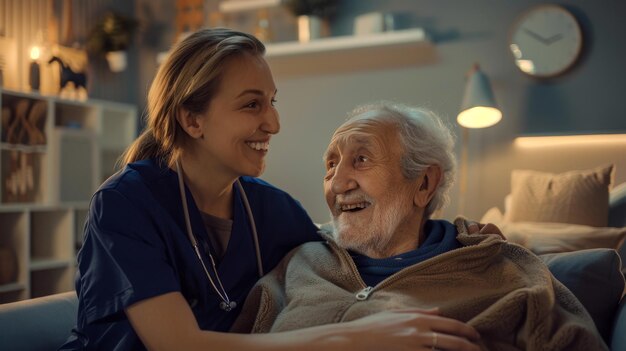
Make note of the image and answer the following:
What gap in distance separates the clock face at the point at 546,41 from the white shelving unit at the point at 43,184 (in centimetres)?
301

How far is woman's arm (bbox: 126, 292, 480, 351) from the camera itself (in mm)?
1206

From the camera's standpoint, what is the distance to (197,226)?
154 cm

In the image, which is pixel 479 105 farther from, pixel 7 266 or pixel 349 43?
pixel 7 266

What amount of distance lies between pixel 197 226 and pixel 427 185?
620mm

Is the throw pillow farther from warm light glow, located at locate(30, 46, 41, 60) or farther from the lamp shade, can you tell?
warm light glow, located at locate(30, 46, 41, 60)

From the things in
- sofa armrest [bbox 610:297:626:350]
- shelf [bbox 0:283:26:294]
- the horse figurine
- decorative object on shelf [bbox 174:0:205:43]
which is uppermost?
decorative object on shelf [bbox 174:0:205:43]

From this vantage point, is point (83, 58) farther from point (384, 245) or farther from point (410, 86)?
point (384, 245)

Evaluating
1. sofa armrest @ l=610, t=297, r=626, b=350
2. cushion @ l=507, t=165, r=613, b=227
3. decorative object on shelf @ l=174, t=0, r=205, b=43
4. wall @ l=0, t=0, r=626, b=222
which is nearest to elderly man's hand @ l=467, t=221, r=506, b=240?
sofa armrest @ l=610, t=297, r=626, b=350

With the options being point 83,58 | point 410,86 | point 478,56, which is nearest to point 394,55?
point 410,86

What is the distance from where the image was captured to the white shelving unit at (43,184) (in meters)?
4.09

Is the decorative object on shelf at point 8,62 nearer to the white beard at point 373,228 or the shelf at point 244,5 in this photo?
the shelf at point 244,5

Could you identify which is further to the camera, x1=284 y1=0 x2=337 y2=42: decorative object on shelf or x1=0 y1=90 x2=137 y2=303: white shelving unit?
x1=284 y1=0 x2=337 y2=42: decorative object on shelf

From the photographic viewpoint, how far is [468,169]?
4137 mm

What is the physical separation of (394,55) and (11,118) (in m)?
2.60
